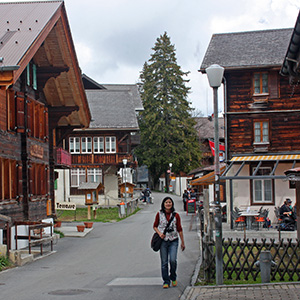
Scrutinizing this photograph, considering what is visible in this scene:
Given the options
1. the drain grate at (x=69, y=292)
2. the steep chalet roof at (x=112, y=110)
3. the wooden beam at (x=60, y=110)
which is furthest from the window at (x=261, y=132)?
the steep chalet roof at (x=112, y=110)

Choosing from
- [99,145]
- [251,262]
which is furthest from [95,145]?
[251,262]

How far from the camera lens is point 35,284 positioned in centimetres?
1239

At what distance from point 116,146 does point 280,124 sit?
2490cm

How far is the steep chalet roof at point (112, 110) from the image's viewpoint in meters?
52.3

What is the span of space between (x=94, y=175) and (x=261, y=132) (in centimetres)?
2558

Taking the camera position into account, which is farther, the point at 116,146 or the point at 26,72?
the point at 116,146

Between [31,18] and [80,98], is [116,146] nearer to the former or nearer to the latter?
[80,98]

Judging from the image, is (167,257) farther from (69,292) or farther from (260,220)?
(260,220)

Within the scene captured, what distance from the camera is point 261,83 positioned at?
101ft

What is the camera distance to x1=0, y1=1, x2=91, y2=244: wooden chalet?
17.9 m

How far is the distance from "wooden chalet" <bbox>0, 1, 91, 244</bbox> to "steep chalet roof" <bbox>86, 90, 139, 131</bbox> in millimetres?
24951

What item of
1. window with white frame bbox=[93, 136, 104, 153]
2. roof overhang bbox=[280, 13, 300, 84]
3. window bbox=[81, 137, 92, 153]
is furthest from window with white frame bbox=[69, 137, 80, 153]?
roof overhang bbox=[280, 13, 300, 84]

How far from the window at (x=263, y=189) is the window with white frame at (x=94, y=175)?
25.4 m

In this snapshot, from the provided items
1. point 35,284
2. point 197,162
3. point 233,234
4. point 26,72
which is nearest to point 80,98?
point 26,72
